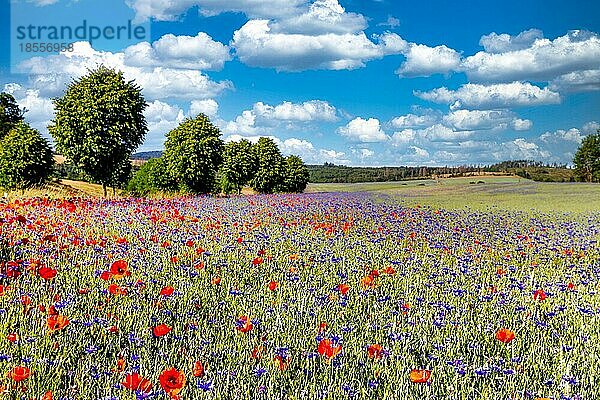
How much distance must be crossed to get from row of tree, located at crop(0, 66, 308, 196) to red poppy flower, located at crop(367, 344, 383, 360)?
23.8 metres

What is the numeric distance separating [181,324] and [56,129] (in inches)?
962

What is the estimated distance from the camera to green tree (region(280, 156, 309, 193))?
187 ft

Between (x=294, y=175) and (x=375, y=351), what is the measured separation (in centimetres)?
5586

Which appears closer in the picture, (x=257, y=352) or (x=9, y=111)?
(x=257, y=352)

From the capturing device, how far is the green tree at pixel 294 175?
5709 centimetres

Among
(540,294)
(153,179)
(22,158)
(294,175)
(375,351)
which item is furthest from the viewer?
(294,175)

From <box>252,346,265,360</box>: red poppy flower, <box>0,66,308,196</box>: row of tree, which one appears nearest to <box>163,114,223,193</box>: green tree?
<box>0,66,308,196</box>: row of tree

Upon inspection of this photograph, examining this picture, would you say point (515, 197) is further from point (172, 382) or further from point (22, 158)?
point (22, 158)

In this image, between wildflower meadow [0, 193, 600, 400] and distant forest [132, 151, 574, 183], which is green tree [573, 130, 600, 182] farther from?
wildflower meadow [0, 193, 600, 400]

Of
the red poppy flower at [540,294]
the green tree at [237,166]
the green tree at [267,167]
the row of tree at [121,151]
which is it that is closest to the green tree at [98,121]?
the row of tree at [121,151]

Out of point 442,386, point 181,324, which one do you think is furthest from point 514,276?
point 181,324

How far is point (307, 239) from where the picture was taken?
25.6ft

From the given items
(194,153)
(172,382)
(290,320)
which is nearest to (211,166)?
(194,153)

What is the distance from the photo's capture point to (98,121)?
81.1 feet
